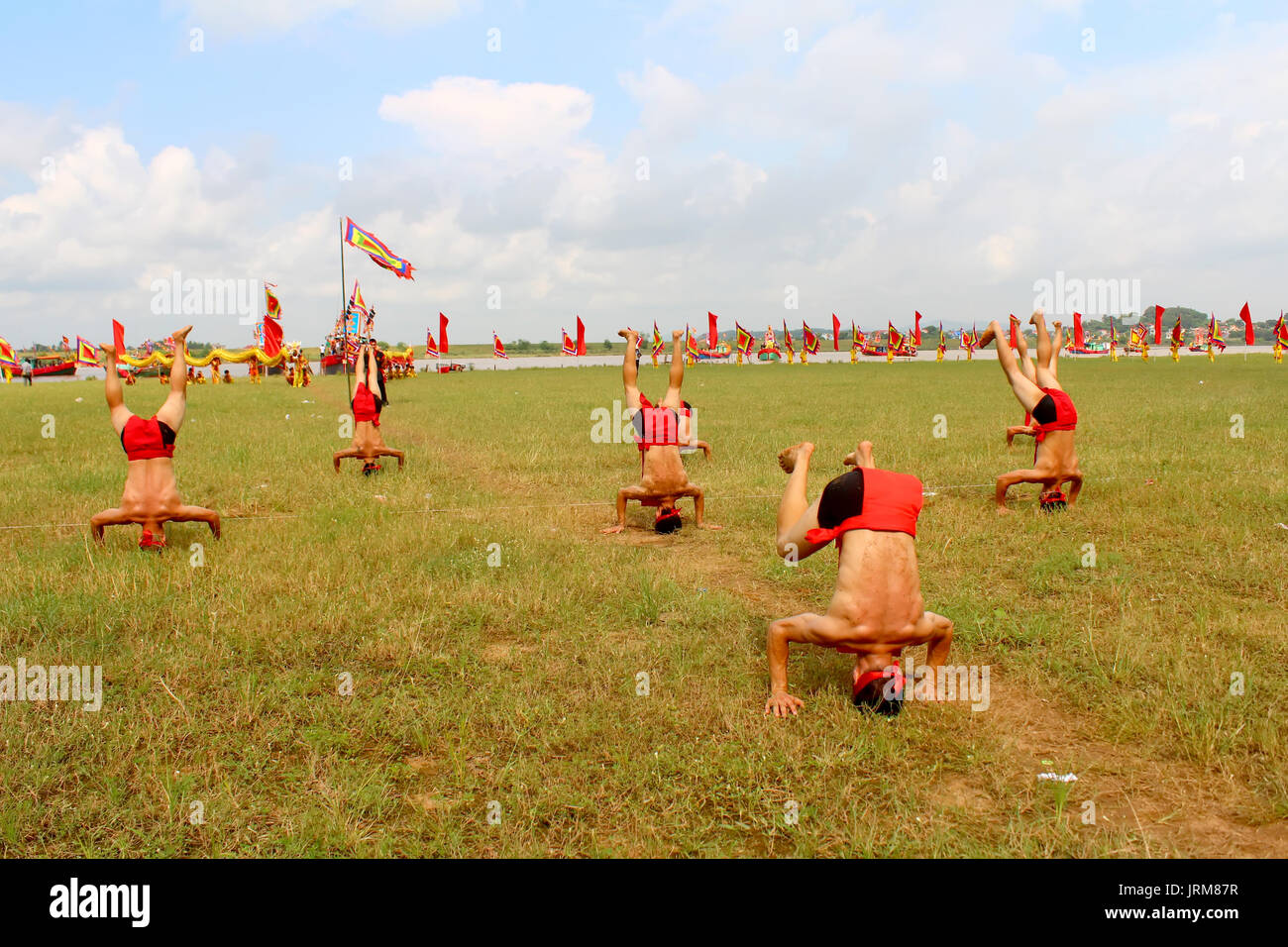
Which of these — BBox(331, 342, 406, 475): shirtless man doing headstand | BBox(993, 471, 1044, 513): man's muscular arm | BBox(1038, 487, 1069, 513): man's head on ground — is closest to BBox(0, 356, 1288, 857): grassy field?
BBox(993, 471, 1044, 513): man's muscular arm

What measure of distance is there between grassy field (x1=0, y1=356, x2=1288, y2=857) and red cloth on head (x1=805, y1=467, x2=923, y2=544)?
1.07 meters

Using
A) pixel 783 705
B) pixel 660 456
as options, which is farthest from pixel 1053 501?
pixel 783 705

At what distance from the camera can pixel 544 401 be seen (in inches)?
1200

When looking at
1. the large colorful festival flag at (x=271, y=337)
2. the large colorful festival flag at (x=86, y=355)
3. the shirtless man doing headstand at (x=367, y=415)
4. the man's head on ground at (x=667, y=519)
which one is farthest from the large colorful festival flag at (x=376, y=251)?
the large colorful festival flag at (x=86, y=355)

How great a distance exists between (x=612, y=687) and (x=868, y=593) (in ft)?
5.82

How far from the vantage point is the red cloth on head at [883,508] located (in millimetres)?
4789

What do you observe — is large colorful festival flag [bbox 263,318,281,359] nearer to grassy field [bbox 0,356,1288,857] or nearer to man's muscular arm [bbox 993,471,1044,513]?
grassy field [bbox 0,356,1288,857]

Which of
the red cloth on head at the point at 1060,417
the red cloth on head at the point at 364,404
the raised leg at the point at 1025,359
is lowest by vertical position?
the red cloth on head at the point at 1060,417

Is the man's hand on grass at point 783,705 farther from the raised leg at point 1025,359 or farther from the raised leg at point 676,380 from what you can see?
the raised leg at point 1025,359

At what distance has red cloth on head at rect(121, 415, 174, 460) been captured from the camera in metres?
8.48

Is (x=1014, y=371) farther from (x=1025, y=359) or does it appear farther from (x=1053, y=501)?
(x=1053, y=501)

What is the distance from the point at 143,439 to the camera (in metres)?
8.49

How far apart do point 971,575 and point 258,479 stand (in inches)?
442
